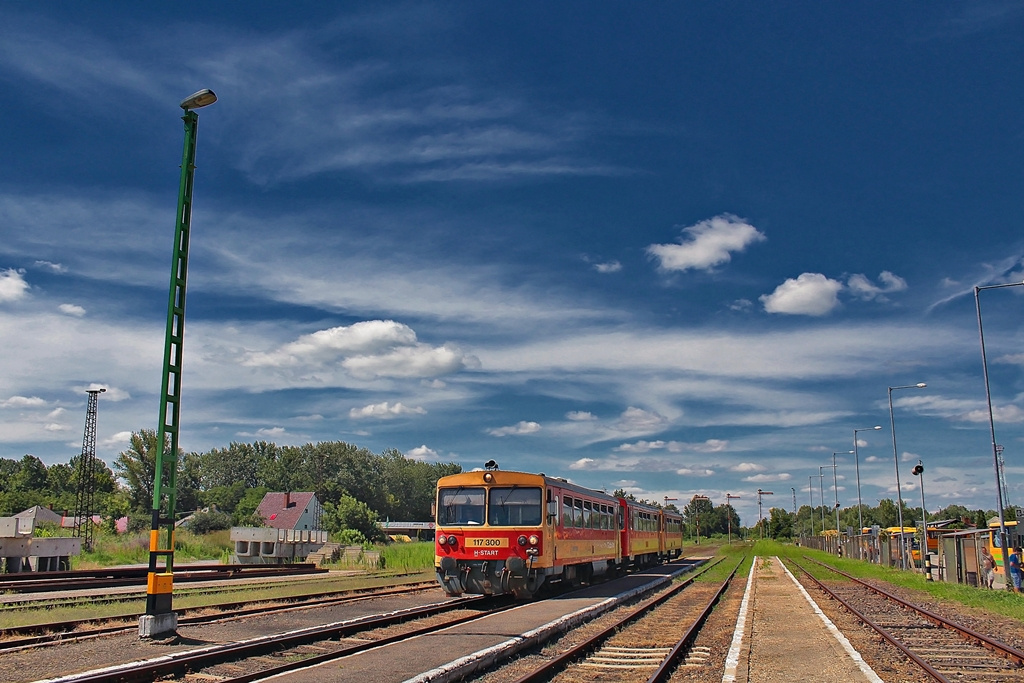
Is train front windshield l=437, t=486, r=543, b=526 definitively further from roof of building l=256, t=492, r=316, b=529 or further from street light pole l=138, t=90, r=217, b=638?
roof of building l=256, t=492, r=316, b=529

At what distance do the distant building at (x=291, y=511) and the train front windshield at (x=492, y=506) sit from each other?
58641 mm

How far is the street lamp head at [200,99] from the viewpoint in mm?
13797

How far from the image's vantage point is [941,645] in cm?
1436

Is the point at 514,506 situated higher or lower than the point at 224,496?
lower

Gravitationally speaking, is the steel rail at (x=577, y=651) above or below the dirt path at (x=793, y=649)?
above

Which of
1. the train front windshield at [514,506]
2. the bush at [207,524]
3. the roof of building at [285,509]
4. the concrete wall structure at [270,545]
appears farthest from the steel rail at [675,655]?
the bush at [207,524]

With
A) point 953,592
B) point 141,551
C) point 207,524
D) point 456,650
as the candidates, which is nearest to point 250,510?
point 207,524

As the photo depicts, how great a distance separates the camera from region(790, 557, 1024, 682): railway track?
11.6 m

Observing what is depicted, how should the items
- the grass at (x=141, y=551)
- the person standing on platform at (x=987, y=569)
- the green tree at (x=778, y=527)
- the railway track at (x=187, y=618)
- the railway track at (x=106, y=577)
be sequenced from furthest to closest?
the green tree at (x=778, y=527) < the grass at (x=141, y=551) < the person standing on platform at (x=987, y=569) < the railway track at (x=106, y=577) < the railway track at (x=187, y=618)

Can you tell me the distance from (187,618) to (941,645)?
530 inches

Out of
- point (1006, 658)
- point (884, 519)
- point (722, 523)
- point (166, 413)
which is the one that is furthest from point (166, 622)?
point (722, 523)

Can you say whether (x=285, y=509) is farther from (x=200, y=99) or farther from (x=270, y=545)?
(x=200, y=99)

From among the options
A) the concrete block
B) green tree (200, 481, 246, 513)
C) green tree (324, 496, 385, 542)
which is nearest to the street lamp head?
the concrete block

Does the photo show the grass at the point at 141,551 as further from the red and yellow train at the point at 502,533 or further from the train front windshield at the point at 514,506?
the train front windshield at the point at 514,506
